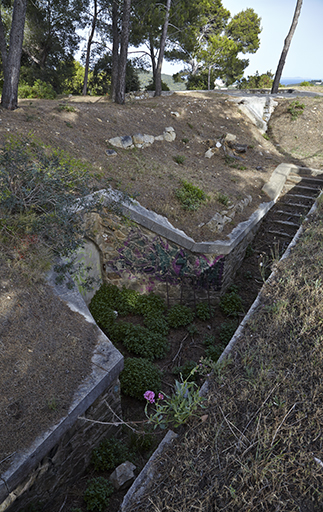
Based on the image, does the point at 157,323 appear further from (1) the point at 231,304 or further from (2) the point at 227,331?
(1) the point at 231,304

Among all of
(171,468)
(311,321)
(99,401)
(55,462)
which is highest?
(311,321)

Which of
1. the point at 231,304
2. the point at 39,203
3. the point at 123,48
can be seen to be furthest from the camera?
the point at 123,48

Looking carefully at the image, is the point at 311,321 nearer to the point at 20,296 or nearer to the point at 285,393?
the point at 285,393

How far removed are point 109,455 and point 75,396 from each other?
3.18 feet

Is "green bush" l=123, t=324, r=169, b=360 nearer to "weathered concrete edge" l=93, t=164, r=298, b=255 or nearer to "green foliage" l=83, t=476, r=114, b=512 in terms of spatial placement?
"weathered concrete edge" l=93, t=164, r=298, b=255

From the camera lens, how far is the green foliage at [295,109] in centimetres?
1284

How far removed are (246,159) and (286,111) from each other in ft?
15.4

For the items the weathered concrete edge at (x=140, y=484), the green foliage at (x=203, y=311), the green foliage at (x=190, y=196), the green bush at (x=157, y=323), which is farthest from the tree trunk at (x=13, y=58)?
the weathered concrete edge at (x=140, y=484)

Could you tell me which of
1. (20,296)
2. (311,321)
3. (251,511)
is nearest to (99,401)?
(20,296)

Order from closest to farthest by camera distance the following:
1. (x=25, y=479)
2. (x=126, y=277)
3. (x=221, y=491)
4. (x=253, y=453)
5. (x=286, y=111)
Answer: (x=221, y=491)
(x=253, y=453)
(x=25, y=479)
(x=126, y=277)
(x=286, y=111)

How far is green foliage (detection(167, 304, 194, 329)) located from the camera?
5.93 m

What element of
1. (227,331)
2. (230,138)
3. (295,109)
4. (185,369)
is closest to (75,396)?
(185,369)

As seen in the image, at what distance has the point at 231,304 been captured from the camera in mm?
6344

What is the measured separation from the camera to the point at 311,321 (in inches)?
145
